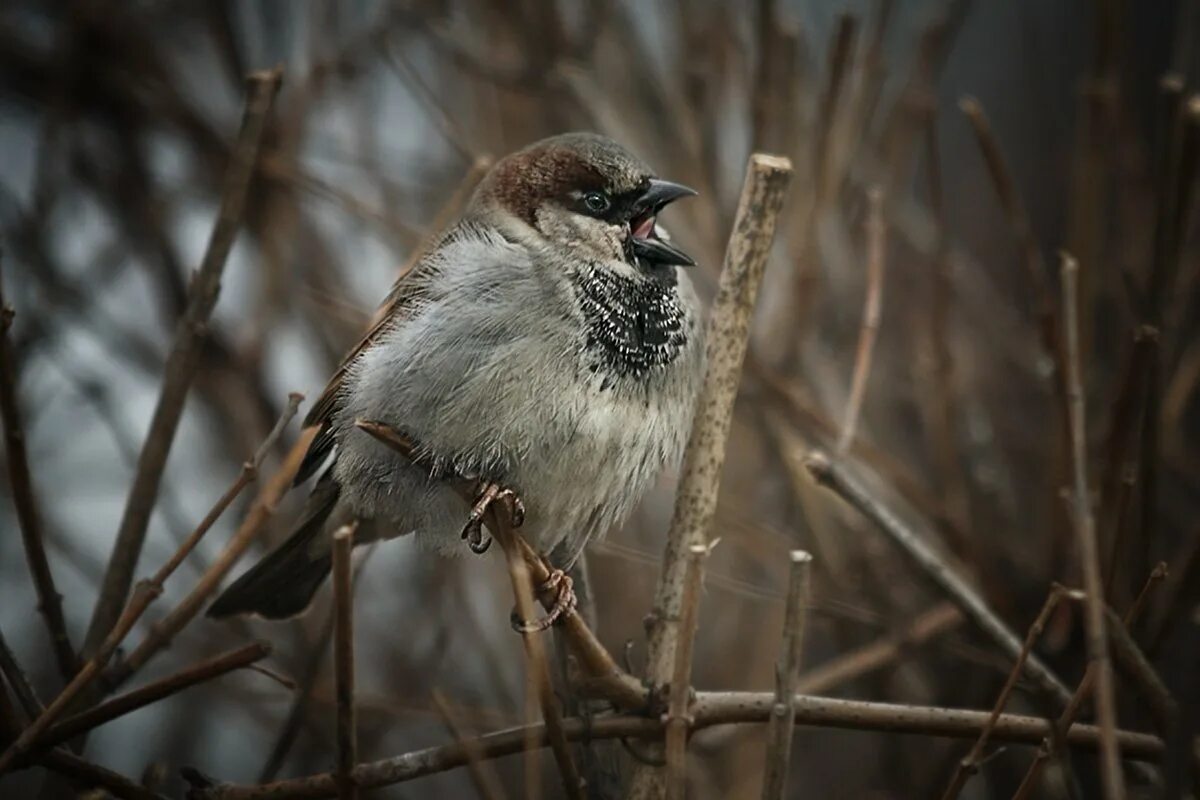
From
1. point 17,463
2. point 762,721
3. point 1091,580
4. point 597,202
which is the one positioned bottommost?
point 762,721

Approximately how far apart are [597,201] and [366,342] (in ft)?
1.49

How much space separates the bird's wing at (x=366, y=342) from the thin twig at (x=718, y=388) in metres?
0.58

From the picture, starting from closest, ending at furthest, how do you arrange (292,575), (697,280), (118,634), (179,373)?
(118,634), (179,373), (292,575), (697,280)

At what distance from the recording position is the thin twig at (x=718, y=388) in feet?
5.90

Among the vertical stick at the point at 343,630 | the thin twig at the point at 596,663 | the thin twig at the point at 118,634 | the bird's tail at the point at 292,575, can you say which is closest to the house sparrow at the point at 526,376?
the bird's tail at the point at 292,575

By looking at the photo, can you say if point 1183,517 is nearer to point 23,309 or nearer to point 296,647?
point 296,647

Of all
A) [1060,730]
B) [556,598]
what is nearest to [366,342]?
[556,598]

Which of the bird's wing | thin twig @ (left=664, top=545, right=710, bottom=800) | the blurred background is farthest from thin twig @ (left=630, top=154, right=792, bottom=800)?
the bird's wing

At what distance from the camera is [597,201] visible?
7.32ft

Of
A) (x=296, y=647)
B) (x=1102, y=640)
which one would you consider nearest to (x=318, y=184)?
(x=296, y=647)

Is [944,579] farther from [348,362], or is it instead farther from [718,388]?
[348,362]

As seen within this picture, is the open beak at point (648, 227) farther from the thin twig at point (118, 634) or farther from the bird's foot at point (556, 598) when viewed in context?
the thin twig at point (118, 634)

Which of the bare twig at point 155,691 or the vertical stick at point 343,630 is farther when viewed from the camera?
the bare twig at point 155,691

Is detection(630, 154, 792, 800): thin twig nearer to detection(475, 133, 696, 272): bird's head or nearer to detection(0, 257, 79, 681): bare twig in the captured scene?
detection(475, 133, 696, 272): bird's head
